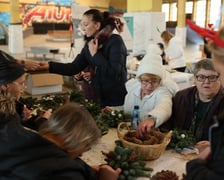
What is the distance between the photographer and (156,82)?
7.16ft

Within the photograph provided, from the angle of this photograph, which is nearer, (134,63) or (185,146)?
(185,146)

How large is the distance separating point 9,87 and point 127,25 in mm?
4640

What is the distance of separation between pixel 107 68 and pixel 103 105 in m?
0.36

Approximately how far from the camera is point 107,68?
2.62m

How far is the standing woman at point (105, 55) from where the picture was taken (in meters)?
2.61

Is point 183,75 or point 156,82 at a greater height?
point 156,82

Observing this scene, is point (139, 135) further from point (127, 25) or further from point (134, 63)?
point (127, 25)

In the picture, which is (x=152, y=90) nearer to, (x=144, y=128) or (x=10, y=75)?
(x=144, y=128)

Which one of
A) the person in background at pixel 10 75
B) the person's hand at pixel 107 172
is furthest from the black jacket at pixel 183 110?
the person in background at pixel 10 75

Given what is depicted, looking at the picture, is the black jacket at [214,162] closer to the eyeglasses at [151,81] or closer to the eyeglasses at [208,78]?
the eyeglasses at [208,78]

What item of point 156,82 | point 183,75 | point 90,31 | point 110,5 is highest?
point 110,5

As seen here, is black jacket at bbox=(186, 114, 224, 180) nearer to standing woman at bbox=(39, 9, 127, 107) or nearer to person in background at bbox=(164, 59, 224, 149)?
person in background at bbox=(164, 59, 224, 149)

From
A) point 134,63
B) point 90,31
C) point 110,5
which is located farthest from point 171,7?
point 90,31

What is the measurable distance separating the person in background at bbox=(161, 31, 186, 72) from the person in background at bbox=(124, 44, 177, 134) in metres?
3.67
